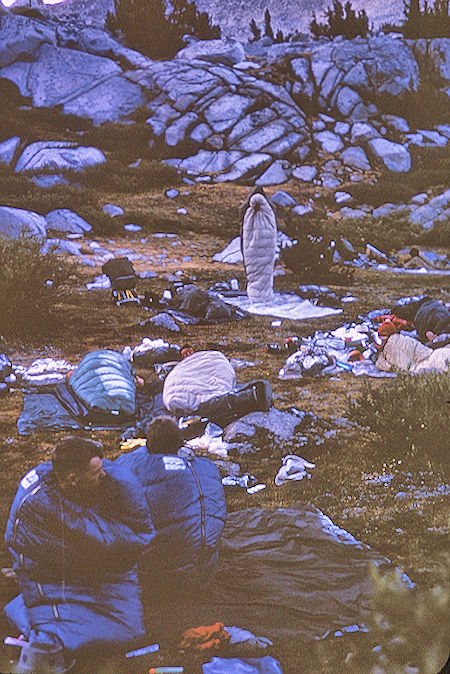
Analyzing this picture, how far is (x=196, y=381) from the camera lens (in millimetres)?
2730

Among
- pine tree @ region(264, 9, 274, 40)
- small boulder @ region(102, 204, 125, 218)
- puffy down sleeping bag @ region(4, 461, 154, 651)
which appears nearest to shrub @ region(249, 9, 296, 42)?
pine tree @ region(264, 9, 274, 40)

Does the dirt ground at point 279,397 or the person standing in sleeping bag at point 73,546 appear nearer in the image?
the person standing in sleeping bag at point 73,546

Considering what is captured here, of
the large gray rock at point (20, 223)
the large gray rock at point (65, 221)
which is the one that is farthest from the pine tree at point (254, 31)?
the large gray rock at point (20, 223)

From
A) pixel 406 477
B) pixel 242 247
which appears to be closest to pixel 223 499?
pixel 406 477

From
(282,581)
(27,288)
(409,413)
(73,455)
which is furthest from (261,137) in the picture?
(282,581)

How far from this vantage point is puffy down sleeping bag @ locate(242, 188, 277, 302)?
Result: 3080 millimetres

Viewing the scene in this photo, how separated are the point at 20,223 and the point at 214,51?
1.26 metres

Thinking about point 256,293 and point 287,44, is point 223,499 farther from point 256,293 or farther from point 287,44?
point 287,44

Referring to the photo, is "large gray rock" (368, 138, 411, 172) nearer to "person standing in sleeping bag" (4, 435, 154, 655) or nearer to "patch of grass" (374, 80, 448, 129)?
"patch of grass" (374, 80, 448, 129)

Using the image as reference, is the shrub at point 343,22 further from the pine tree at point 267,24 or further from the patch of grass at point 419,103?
the patch of grass at point 419,103

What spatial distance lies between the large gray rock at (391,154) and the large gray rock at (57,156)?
1.38 meters

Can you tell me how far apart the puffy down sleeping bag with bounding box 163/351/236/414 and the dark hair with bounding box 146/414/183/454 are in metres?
0.22

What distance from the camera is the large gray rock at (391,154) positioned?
126 inches

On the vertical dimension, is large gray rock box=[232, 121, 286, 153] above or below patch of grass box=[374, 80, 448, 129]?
below
